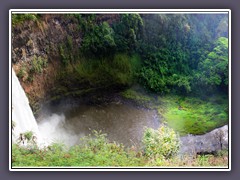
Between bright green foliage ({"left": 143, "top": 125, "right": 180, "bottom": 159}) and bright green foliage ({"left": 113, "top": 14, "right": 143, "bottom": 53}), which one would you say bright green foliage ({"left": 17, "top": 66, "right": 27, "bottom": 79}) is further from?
bright green foliage ({"left": 143, "top": 125, "right": 180, "bottom": 159})

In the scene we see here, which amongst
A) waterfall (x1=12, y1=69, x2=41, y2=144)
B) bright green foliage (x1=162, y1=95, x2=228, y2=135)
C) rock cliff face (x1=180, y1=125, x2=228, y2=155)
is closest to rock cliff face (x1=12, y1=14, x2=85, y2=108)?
waterfall (x1=12, y1=69, x2=41, y2=144)

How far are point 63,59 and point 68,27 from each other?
56 centimetres

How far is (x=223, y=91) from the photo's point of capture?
18.9 feet

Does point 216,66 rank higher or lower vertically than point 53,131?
higher

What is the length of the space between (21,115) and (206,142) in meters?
2.95

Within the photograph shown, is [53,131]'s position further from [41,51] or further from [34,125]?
[41,51]

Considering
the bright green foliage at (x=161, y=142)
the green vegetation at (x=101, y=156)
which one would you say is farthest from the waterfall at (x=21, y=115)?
the bright green foliage at (x=161, y=142)

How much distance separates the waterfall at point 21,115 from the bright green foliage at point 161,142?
159 cm

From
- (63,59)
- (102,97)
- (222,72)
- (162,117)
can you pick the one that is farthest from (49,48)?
(222,72)

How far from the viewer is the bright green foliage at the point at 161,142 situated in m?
5.74

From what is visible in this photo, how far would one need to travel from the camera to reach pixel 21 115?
5629 mm

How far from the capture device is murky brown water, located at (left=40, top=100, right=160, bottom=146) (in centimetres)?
603

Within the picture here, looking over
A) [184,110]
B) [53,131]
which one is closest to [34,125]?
[53,131]
